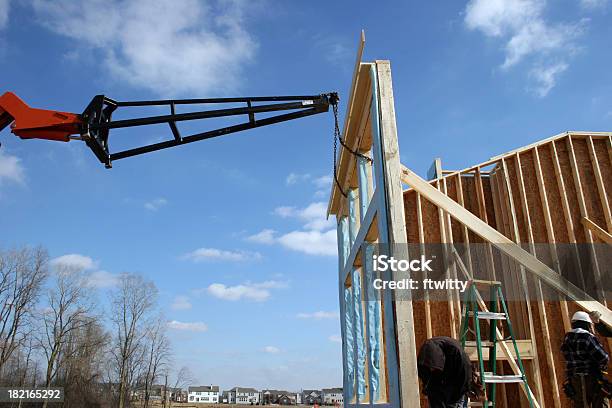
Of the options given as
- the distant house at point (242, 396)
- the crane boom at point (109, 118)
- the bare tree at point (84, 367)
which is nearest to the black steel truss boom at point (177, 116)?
the crane boom at point (109, 118)

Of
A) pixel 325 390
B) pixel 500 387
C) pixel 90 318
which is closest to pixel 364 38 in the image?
pixel 500 387

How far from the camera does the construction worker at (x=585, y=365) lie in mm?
4574

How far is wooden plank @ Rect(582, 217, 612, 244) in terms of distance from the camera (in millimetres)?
7391

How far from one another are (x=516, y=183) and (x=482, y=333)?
8.44ft

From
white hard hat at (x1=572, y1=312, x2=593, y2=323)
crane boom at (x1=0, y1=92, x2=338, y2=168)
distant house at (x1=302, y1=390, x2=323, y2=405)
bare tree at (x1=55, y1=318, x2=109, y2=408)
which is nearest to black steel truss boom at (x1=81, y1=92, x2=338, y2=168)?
crane boom at (x1=0, y1=92, x2=338, y2=168)

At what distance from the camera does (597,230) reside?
7.62 m

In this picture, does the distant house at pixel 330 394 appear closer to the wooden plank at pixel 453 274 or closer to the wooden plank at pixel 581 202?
the wooden plank at pixel 453 274

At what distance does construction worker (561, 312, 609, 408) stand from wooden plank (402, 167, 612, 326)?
154 mm

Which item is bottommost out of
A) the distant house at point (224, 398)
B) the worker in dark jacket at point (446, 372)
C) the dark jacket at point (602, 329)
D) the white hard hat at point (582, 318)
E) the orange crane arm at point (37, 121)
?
the distant house at point (224, 398)

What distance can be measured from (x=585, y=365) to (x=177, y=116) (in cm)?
542

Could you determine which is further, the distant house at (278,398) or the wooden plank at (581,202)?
the distant house at (278,398)

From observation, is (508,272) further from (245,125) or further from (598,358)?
(245,125)

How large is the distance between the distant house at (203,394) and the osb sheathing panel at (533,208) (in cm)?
9411

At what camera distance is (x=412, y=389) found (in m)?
4.11
